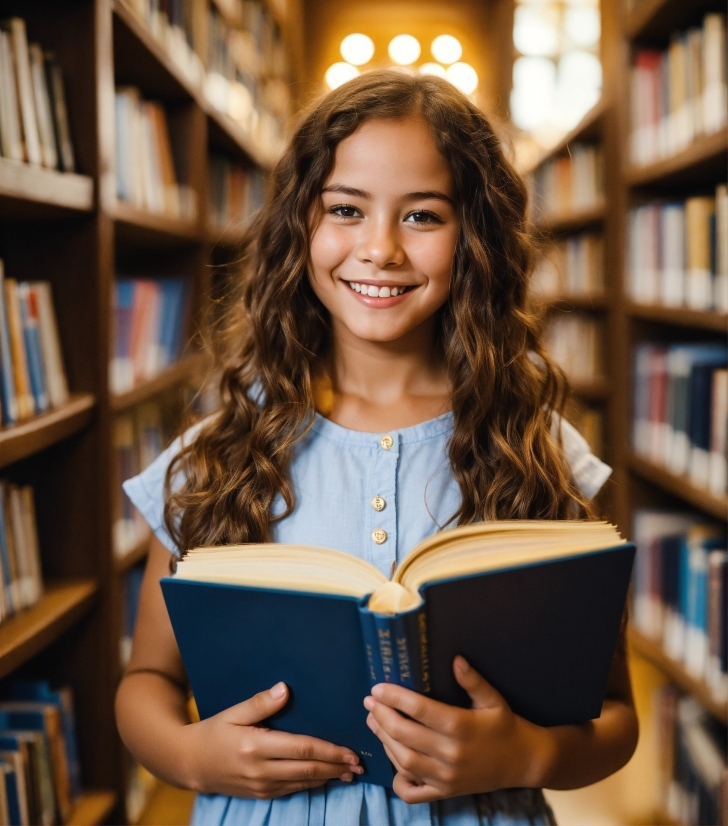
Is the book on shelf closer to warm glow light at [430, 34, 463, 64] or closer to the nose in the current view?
the nose

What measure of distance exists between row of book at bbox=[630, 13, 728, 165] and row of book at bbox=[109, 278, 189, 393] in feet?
4.93

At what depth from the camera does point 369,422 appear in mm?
1202

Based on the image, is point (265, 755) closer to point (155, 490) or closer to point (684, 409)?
point (155, 490)

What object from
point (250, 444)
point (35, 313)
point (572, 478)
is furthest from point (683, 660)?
point (35, 313)

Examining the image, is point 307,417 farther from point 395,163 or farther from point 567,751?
point 567,751

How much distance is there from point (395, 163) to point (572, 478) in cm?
49

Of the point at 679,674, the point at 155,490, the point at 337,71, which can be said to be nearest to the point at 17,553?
the point at 155,490

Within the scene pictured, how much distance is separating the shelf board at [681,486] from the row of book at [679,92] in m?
0.87

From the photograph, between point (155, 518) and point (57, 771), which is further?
point (57, 771)

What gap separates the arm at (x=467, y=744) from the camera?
838mm

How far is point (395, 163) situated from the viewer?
109 centimetres

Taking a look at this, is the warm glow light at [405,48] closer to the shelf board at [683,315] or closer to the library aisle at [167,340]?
the library aisle at [167,340]

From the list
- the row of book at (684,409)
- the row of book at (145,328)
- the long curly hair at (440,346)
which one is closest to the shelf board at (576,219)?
the row of book at (684,409)

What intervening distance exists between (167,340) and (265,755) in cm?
185
